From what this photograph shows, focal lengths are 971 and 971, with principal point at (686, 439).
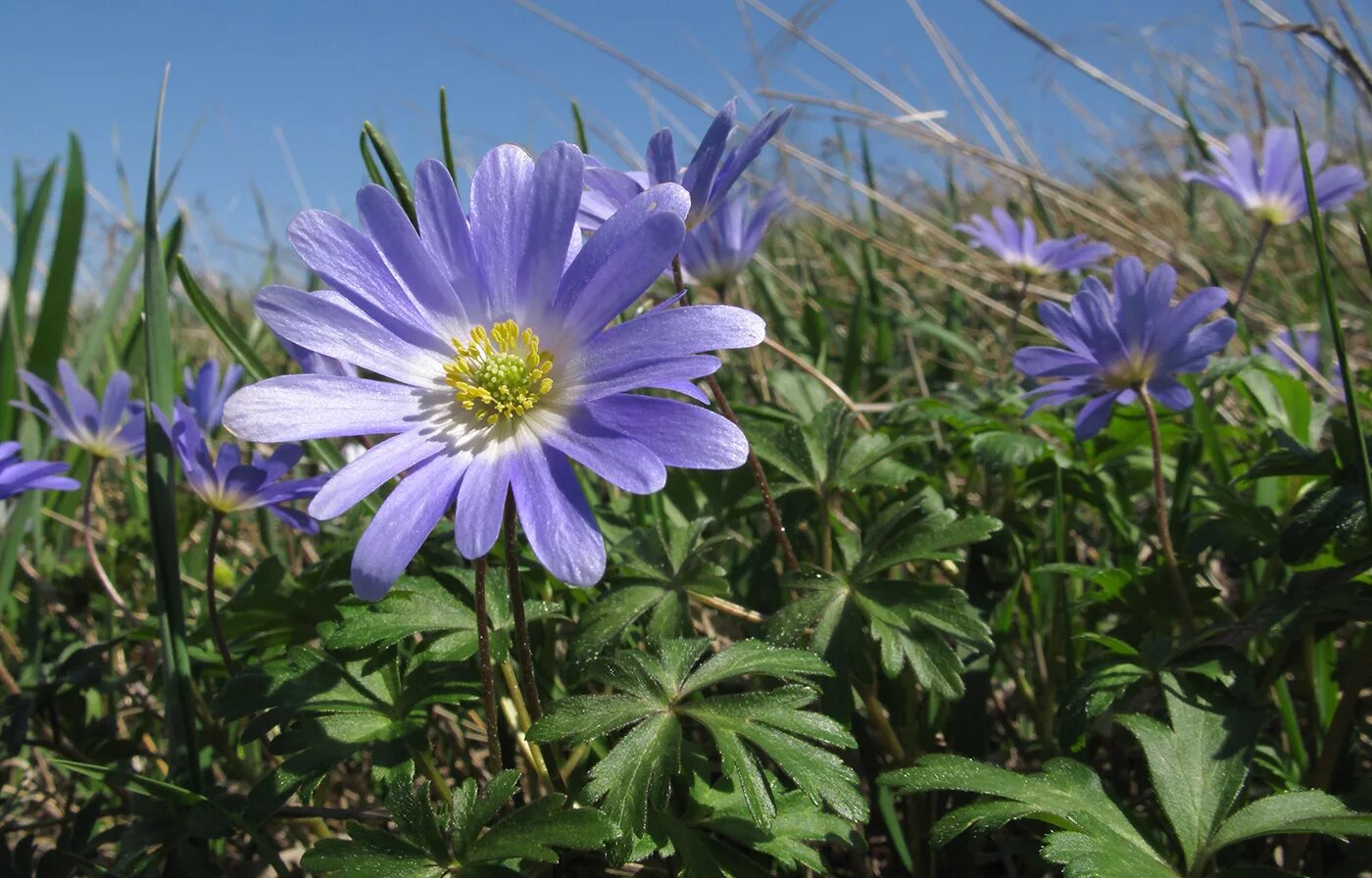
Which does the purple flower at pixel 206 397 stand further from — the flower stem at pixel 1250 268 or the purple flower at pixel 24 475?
the flower stem at pixel 1250 268

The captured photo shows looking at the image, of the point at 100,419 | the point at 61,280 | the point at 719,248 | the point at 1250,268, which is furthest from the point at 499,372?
the point at 61,280

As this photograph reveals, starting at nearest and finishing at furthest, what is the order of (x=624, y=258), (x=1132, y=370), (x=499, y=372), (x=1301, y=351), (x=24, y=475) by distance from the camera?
(x=624, y=258) < (x=499, y=372) < (x=24, y=475) < (x=1132, y=370) < (x=1301, y=351)

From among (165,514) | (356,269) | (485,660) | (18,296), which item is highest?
(18,296)

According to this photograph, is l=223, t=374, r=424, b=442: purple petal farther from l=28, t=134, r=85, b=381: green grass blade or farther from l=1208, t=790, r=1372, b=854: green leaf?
l=28, t=134, r=85, b=381: green grass blade

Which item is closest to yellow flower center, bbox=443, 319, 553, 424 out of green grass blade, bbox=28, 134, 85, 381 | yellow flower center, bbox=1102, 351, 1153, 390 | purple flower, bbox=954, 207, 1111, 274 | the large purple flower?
the large purple flower

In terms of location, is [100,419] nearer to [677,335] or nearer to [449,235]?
[449,235]

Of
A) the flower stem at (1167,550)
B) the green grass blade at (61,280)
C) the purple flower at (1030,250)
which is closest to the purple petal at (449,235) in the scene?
the flower stem at (1167,550)

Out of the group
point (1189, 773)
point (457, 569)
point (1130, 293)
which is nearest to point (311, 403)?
point (457, 569)

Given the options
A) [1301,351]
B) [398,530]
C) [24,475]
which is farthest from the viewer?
[1301,351]

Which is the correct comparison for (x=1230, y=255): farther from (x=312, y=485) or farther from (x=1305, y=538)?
(x=312, y=485)

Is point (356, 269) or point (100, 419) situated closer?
point (356, 269)
